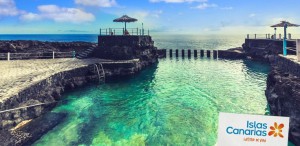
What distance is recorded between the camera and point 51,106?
22250 mm

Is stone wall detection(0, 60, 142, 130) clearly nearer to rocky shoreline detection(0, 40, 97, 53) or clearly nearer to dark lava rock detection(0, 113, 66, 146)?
dark lava rock detection(0, 113, 66, 146)

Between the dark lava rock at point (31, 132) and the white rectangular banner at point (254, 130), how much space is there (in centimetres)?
1344

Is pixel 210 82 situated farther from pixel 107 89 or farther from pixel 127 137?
pixel 127 137

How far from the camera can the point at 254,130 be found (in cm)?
537

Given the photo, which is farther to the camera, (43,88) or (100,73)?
(100,73)

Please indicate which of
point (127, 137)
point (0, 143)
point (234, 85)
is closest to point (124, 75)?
point (234, 85)

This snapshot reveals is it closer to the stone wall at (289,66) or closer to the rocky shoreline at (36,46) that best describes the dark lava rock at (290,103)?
the stone wall at (289,66)

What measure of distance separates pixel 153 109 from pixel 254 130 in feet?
57.9

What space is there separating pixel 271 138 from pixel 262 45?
5809cm

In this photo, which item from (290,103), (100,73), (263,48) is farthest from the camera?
(263,48)

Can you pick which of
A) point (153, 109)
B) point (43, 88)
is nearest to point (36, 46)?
point (43, 88)

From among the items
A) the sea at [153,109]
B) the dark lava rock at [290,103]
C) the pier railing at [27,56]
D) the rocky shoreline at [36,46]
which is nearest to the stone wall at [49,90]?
the sea at [153,109]

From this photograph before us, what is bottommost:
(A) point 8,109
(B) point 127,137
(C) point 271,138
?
(B) point 127,137

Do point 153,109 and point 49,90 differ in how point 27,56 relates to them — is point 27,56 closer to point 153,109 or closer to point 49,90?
point 49,90
